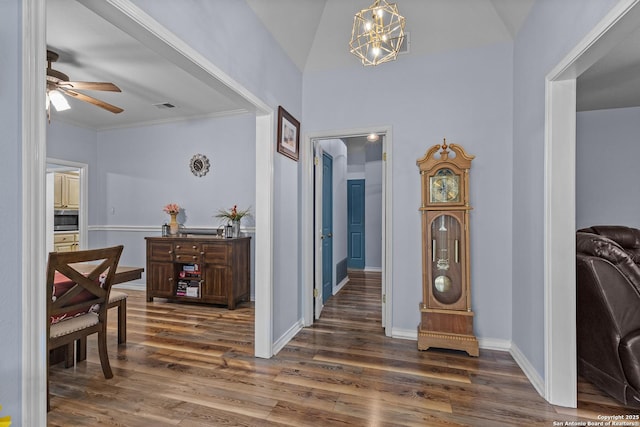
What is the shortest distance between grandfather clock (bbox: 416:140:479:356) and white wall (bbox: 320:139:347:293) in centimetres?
184

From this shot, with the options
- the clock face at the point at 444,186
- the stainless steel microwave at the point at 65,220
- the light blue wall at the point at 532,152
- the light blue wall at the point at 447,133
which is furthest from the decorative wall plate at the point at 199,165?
the light blue wall at the point at 532,152

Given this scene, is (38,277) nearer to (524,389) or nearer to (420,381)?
(420,381)

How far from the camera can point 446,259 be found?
277 cm

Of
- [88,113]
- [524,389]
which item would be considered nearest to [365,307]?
[524,389]

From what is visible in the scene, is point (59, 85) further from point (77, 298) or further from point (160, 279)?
point (160, 279)

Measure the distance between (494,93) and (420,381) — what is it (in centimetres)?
245

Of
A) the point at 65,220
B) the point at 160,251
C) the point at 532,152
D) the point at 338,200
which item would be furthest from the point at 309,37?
the point at 65,220

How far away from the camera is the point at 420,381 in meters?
2.19

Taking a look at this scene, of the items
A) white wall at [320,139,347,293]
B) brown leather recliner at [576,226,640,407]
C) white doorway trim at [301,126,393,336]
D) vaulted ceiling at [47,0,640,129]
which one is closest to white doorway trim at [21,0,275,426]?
vaulted ceiling at [47,0,640,129]

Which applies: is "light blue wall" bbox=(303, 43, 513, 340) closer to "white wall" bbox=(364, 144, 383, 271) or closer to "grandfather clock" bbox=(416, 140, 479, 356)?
"grandfather clock" bbox=(416, 140, 479, 356)

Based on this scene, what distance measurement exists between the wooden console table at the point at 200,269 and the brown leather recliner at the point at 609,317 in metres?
3.39

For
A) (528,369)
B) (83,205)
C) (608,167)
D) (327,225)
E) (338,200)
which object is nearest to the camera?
(528,369)

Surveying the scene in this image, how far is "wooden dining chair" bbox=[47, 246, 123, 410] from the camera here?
187cm

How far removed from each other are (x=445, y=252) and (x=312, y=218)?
4.43 feet
